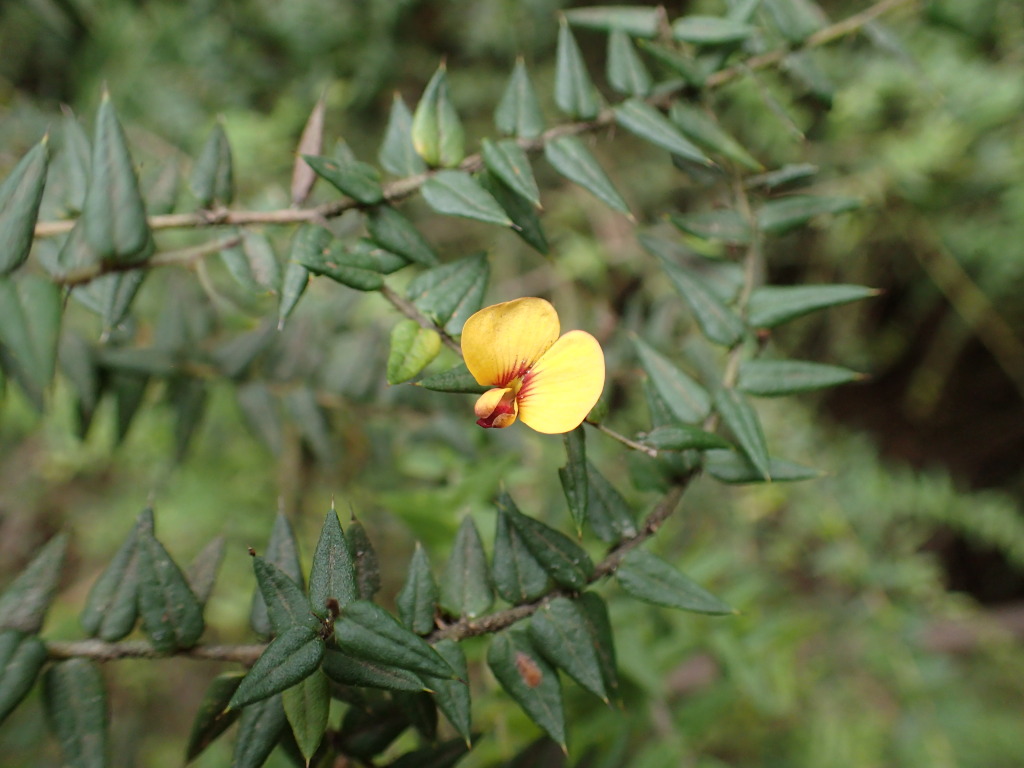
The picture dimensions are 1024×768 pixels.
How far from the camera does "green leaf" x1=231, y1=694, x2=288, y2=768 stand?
566 millimetres

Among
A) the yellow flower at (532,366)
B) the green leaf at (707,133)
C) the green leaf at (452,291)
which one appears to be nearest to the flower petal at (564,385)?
the yellow flower at (532,366)

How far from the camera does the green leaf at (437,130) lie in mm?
715

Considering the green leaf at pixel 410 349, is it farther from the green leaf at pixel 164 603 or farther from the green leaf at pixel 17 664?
the green leaf at pixel 17 664

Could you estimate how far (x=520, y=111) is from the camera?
76 cm

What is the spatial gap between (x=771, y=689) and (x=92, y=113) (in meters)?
2.31

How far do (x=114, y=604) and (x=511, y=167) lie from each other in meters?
0.59

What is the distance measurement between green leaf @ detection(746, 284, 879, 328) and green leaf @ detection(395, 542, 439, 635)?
467 millimetres

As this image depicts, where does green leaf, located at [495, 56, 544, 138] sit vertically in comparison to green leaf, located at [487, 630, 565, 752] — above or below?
above

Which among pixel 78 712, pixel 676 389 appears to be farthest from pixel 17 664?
pixel 676 389

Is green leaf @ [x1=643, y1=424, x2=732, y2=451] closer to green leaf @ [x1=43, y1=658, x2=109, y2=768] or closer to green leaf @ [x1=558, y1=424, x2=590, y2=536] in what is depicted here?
green leaf @ [x1=558, y1=424, x2=590, y2=536]

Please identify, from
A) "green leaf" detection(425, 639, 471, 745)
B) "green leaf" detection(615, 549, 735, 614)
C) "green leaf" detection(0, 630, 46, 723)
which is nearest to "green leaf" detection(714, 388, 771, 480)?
"green leaf" detection(615, 549, 735, 614)

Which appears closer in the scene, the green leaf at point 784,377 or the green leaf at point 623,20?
the green leaf at point 784,377

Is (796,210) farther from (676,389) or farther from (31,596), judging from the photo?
(31,596)

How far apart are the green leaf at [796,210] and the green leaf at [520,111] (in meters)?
0.30
